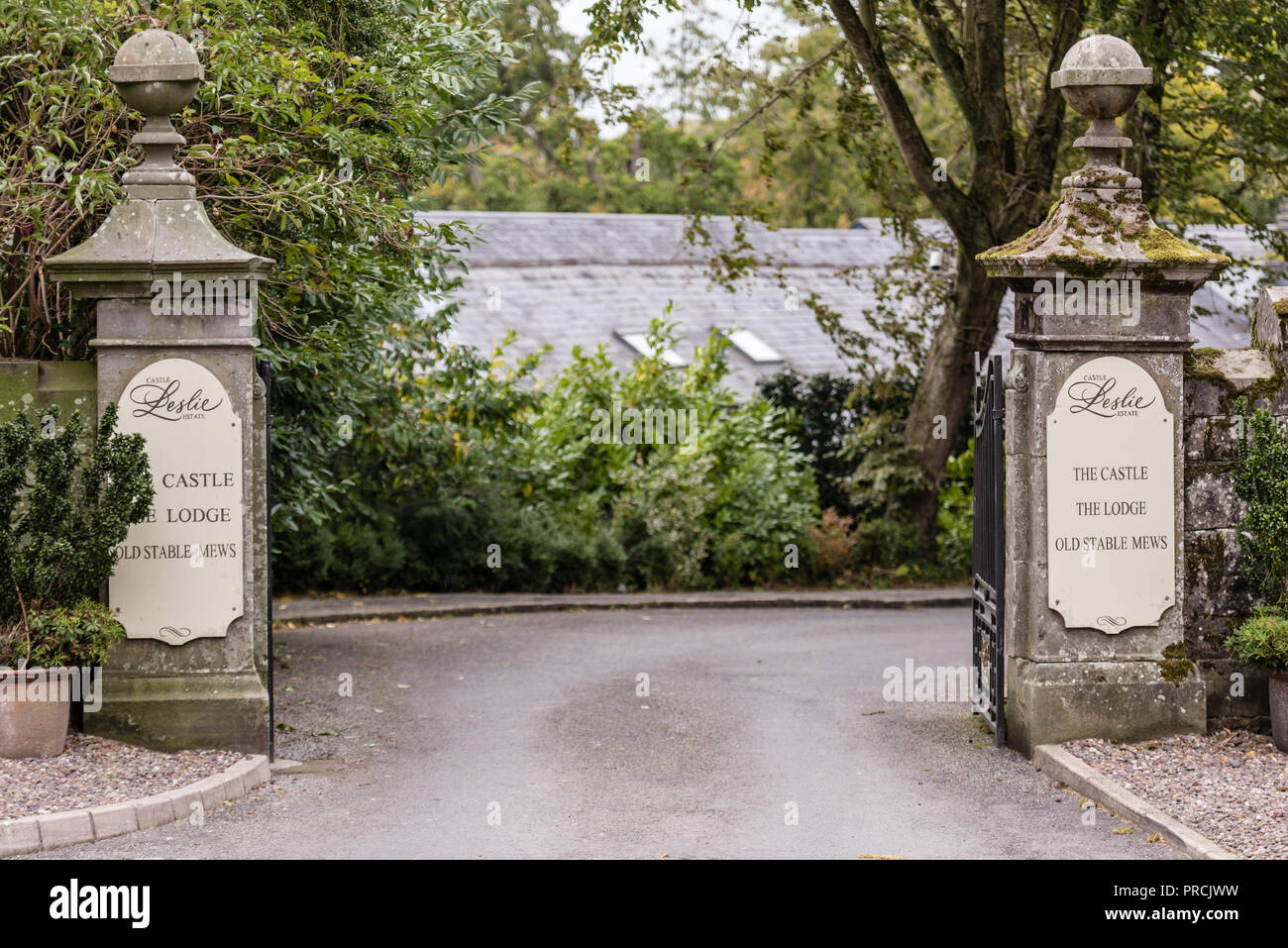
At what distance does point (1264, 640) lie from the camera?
7.92 meters

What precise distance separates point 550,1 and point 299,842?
30463mm

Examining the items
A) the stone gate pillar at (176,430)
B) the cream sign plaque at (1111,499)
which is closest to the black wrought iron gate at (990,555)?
the cream sign plaque at (1111,499)

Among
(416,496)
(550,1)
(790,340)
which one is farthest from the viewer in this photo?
(550,1)

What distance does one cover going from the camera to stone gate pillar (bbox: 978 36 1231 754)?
8.18 metres

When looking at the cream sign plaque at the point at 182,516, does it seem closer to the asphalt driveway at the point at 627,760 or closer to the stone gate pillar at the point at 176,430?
the stone gate pillar at the point at 176,430

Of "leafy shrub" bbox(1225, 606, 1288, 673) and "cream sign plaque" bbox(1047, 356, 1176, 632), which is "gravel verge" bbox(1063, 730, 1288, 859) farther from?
"cream sign plaque" bbox(1047, 356, 1176, 632)

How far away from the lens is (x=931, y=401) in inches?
653

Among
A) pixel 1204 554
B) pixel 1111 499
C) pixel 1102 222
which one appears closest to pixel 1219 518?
pixel 1204 554

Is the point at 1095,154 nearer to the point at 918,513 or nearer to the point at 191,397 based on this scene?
the point at 191,397

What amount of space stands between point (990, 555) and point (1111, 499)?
0.95 m

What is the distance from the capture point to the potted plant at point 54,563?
23.9 feet

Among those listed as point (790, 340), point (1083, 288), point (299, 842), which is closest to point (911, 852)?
point (299, 842)

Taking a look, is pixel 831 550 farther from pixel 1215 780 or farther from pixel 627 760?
pixel 1215 780

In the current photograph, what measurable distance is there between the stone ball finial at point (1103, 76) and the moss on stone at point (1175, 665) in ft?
10.2
